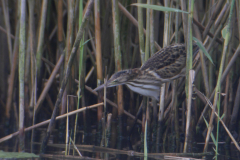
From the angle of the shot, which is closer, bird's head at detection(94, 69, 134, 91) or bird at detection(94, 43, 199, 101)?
bird's head at detection(94, 69, 134, 91)

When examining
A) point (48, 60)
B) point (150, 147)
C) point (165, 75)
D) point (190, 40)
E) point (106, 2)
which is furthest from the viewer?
point (48, 60)

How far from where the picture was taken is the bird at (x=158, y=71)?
3.10 meters

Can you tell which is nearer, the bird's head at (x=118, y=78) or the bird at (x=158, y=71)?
the bird's head at (x=118, y=78)

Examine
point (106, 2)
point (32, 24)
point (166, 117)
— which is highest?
point (106, 2)

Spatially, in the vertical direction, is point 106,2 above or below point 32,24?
above

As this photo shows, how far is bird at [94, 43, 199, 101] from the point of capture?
3104 mm

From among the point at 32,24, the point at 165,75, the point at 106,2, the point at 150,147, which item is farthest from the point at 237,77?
the point at 32,24

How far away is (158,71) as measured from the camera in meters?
3.23

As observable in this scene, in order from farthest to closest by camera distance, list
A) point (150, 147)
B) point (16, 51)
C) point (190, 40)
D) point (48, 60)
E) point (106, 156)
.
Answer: point (48, 60), point (16, 51), point (150, 147), point (106, 156), point (190, 40)

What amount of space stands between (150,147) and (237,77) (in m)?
1.31

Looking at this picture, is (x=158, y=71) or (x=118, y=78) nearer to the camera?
(x=118, y=78)

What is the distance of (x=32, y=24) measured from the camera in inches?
126

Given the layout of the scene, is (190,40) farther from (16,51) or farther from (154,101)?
(16,51)

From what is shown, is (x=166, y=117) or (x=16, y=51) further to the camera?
(x=16, y=51)
